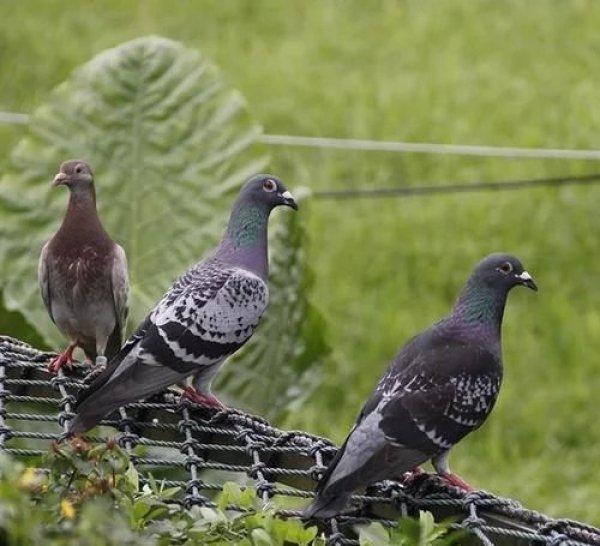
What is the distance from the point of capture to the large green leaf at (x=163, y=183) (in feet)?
21.3

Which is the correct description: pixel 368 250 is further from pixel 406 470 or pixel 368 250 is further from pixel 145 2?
pixel 406 470

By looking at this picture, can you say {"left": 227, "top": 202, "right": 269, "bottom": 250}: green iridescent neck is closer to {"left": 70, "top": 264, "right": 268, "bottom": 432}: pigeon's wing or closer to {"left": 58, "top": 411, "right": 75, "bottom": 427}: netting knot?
{"left": 70, "top": 264, "right": 268, "bottom": 432}: pigeon's wing

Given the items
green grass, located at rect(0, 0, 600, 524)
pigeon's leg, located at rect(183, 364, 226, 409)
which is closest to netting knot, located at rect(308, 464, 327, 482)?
pigeon's leg, located at rect(183, 364, 226, 409)

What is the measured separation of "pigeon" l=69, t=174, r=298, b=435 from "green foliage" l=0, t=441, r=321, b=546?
107 centimetres

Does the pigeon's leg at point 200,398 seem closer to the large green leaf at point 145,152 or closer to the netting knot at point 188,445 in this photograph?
Answer: the netting knot at point 188,445

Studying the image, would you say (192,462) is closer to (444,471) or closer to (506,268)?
(444,471)

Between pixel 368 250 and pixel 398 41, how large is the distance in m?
1.89

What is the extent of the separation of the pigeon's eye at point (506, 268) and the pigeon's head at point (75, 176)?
1.32m

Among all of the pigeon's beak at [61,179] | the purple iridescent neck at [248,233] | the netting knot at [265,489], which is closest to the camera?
the netting knot at [265,489]

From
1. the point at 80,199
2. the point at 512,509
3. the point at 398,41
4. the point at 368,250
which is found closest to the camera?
the point at 512,509

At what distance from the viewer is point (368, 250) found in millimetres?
8555

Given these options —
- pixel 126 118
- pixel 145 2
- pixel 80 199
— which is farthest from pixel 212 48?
pixel 80 199

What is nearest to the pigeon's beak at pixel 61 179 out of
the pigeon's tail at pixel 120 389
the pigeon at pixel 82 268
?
the pigeon at pixel 82 268

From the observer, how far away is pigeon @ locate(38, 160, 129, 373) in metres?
4.80
